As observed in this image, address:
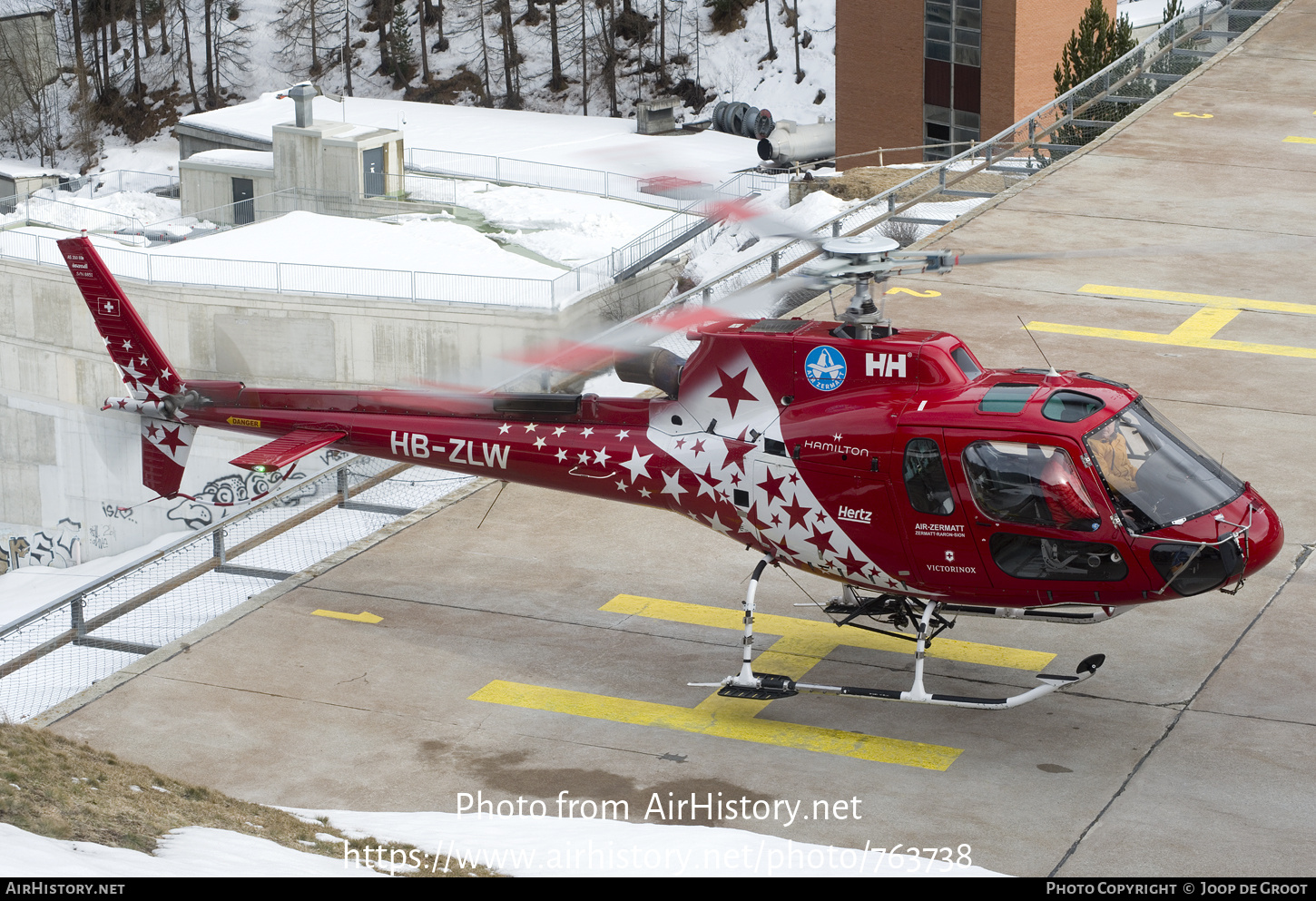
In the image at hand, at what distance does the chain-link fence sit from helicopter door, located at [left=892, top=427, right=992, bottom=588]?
7738mm

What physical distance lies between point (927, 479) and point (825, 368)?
135cm

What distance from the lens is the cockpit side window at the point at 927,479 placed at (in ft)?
40.1

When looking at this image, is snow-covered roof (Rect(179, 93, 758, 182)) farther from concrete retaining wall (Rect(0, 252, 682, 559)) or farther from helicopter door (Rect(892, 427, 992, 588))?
helicopter door (Rect(892, 427, 992, 588))

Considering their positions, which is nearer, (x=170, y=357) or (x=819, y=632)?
(x=819, y=632)

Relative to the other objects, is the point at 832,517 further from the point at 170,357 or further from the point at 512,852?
the point at 170,357

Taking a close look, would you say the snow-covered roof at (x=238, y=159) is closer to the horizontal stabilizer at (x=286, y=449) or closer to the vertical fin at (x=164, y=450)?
the vertical fin at (x=164, y=450)

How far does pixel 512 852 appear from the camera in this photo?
11141 mm

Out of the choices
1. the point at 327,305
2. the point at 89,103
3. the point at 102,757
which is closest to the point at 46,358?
the point at 327,305

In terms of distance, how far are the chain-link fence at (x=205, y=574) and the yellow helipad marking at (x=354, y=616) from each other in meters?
1.09

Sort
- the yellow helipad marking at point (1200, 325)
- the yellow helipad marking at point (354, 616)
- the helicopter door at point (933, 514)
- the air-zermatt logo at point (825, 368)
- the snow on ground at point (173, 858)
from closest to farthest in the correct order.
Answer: the snow on ground at point (173, 858) < the helicopter door at point (933, 514) < the air-zermatt logo at point (825, 368) < the yellow helipad marking at point (354, 616) < the yellow helipad marking at point (1200, 325)

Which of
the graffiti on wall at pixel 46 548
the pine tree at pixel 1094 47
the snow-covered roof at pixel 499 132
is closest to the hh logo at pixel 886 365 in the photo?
the pine tree at pixel 1094 47

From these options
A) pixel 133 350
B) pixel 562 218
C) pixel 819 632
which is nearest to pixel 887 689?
pixel 819 632

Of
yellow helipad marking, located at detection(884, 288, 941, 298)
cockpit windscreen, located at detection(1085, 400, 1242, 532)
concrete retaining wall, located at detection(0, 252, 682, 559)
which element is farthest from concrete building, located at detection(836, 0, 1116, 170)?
cockpit windscreen, located at detection(1085, 400, 1242, 532)

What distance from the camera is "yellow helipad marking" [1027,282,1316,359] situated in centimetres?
2261
